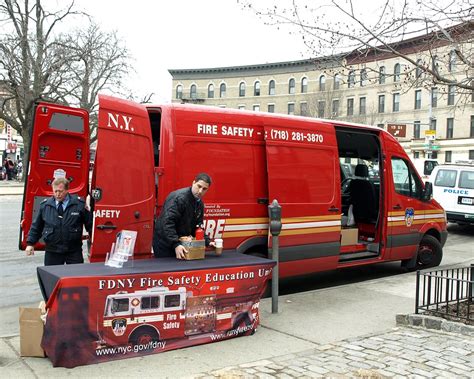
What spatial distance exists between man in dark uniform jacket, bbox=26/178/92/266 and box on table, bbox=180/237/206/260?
1.24 meters

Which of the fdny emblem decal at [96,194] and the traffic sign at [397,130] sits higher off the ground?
the traffic sign at [397,130]

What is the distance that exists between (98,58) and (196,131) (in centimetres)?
2891

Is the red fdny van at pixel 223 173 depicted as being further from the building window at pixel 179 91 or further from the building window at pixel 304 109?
the building window at pixel 179 91

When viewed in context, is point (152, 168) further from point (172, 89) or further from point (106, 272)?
Answer: point (172, 89)

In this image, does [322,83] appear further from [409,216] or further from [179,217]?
[179,217]

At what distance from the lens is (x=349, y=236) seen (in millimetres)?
8711

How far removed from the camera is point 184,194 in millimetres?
Answer: 5309

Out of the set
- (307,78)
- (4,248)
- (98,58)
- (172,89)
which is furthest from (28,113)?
(172,89)

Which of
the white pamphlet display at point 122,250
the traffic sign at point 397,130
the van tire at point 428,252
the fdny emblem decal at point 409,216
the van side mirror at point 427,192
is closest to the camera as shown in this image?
the white pamphlet display at point 122,250

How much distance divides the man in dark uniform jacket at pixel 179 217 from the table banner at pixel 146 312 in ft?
1.74

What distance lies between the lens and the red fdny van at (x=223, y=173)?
5.72m

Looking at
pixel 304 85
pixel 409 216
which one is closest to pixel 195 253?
pixel 409 216

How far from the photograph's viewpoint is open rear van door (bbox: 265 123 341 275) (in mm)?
6953

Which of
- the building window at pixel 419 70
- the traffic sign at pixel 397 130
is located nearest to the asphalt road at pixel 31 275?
the building window at pixel 419 70
